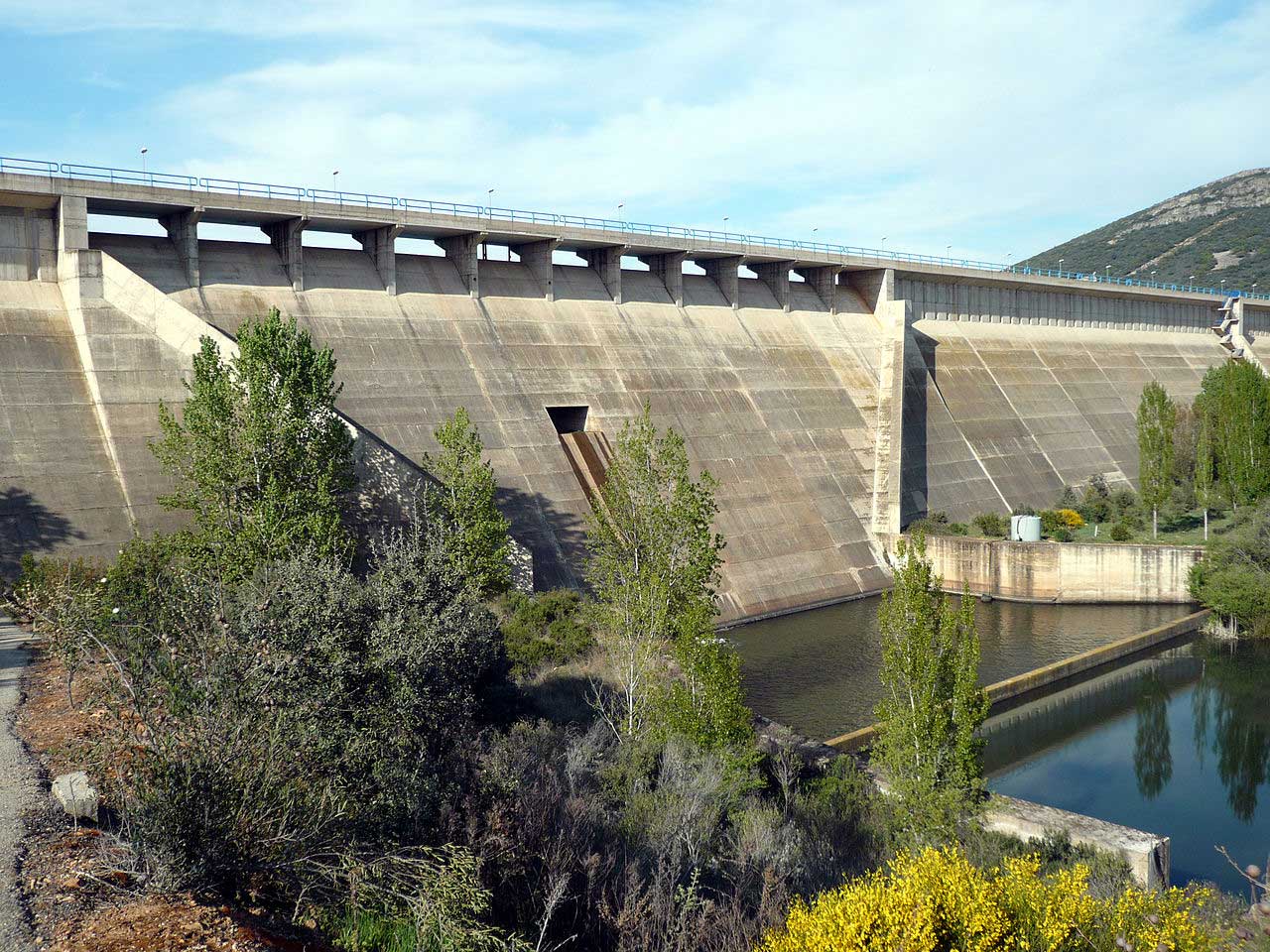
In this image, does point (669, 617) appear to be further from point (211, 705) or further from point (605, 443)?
point (605, 443)

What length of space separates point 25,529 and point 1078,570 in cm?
2816

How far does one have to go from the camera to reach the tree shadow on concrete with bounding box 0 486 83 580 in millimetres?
20297

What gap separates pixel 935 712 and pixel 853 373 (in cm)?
2675

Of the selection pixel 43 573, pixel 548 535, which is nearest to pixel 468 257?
pixel 548 535

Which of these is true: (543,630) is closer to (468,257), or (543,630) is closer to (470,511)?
(470,511)

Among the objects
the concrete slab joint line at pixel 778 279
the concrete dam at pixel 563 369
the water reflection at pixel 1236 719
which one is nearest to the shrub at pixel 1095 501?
the concrete dam at pixel 563 369

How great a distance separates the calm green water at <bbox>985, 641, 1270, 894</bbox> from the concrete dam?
8.56 metres

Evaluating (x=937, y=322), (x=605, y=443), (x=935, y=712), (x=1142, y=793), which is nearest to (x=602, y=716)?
(x=935, y=712)

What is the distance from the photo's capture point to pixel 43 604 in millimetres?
16625

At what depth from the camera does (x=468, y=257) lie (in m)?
31.9

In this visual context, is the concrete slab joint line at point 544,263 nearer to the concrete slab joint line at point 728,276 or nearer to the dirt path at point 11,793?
the concrete slab joint line at point 728,276

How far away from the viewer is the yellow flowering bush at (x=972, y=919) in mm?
7750

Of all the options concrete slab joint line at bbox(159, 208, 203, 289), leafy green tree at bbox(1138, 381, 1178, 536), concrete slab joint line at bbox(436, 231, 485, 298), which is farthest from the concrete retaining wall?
concrete slab joint line at bbox(159, 208, 203, 289)

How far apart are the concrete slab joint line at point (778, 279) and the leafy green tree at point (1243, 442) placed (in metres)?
15.5
